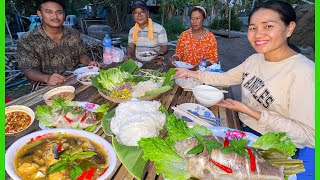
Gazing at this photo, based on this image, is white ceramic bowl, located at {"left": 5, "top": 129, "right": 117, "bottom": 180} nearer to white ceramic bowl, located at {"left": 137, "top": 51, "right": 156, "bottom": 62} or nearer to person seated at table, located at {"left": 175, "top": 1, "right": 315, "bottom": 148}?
person seated at table, located at {"left": 175, "top": 1, "right": 315, "bottom": 148}

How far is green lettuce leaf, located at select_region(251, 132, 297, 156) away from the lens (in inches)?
63.2

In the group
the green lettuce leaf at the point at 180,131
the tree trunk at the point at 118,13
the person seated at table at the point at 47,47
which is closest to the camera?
the green lettuce leaf at the point at 180,131

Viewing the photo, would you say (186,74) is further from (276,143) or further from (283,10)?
(276,143)

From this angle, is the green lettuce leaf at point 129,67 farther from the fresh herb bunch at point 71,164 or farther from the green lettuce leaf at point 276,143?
the green lettuce leaf at point 276,143

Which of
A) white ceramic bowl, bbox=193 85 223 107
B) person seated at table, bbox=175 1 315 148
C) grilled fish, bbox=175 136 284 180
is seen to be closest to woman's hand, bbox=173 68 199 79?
white ceramic bowl, bbox=193 85 223 107

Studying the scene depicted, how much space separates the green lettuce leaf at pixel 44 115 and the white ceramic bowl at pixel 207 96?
1507 mm

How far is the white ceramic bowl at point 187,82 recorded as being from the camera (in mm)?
3133

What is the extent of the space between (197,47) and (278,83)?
2.84 metres

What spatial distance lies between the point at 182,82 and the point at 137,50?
251 centimetres

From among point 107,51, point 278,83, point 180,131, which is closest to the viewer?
point 180,131

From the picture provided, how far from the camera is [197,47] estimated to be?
16.5ft

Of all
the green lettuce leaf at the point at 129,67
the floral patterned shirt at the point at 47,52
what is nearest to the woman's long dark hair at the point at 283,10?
the green lettuce leaf at the point at 129,67

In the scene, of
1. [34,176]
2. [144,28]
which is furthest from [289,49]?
[144,28]

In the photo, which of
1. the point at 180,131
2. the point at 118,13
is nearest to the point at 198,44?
the point at 180,131
